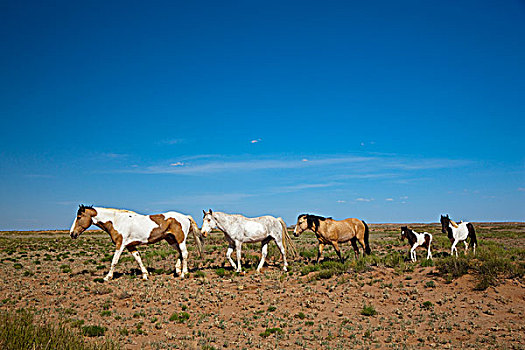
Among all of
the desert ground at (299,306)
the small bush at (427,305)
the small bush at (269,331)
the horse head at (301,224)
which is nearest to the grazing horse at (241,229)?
the horse head at (301,224)

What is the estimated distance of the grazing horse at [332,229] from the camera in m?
16.2

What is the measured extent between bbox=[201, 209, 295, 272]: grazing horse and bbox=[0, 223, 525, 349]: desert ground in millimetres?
1248

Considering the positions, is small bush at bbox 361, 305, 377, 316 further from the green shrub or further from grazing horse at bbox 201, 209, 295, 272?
the green shrub

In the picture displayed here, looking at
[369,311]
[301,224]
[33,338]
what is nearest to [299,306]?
[369,311]

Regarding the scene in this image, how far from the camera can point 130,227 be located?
14.4 meters

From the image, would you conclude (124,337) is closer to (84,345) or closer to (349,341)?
(84,345)

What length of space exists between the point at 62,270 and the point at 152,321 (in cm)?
1122

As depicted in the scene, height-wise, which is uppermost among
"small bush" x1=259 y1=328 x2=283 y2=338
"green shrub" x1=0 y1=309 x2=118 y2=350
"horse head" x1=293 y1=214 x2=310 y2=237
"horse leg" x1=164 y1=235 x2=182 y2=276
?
"horse head" x1=293 y1=214 x2=310 y2=237

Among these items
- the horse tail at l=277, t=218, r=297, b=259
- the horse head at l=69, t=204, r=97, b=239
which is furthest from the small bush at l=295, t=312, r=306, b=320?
the horse head at l=69, t=204, r=97, b=239

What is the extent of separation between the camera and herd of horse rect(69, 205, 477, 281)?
47.1 feet

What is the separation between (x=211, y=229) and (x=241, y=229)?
1314mm

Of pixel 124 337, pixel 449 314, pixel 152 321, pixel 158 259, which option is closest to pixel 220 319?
pixel 152 321

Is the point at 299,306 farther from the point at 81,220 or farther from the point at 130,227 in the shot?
the point at 81,220

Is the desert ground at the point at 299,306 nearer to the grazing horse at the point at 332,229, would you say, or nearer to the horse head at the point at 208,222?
the grazing horse at the point at 332,229
